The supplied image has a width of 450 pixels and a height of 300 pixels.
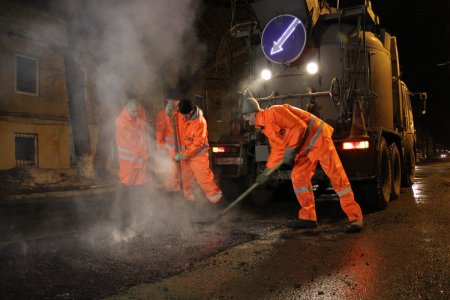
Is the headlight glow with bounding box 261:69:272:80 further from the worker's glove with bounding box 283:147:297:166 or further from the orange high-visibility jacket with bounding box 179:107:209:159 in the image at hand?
the worker's glove with bounding box 283:147:297:166

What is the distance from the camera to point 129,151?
17.8 feet

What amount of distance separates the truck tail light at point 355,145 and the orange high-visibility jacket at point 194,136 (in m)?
1.84

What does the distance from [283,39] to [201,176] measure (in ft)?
8.11

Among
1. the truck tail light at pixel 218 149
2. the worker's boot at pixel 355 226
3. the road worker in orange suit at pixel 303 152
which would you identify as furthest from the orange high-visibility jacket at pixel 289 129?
the truck tail light at pixel 218 149

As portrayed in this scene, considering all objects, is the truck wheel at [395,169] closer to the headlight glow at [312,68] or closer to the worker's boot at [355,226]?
the headlight glow at [312,68]

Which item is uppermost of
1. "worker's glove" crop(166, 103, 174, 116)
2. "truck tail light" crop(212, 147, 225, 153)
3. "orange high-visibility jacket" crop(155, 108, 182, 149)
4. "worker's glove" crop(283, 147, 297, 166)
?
"worker's glove" crop(166, 103, 174, 116)

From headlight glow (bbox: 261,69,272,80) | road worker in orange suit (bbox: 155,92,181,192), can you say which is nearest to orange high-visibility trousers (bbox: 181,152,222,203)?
road worker in orange suit (bbox: 155,92,181,192)

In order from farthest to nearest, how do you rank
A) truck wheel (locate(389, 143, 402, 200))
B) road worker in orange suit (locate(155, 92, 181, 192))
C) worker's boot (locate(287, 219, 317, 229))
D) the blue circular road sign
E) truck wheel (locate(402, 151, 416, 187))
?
truck wheel (locate(402, 151, 416, 187)), truck wheel (locate(389, 143, 402, 200)), the blue circular road sign, road worker in orange suit (locate(155, 92, 181, 192)), worker's boot (locate(287, 219, 317, 229))

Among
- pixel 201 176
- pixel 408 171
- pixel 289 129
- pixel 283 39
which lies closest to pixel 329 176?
pixel 289 129

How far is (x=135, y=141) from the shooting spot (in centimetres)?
549

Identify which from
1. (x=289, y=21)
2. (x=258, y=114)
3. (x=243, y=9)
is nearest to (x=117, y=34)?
(x=243, y=9)

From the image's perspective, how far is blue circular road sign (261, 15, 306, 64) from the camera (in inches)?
250

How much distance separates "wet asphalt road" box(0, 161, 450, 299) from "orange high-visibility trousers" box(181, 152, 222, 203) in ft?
1.40

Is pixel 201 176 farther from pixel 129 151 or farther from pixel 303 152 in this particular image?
pixel 303 152
